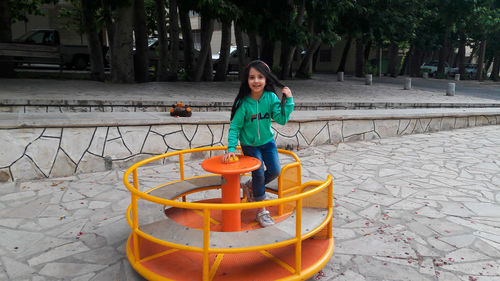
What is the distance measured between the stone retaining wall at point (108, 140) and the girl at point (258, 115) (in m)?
3.03

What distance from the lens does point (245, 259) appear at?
3178 millimetres

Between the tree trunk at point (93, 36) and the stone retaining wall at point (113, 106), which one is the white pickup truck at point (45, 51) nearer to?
the tree trunk at point (93, 36)

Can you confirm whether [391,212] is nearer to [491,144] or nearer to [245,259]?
[245,259]

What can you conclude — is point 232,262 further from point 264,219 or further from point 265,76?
point 265,76

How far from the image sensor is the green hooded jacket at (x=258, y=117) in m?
3.50

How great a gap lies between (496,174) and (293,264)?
4.73 m

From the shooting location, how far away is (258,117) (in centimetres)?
351

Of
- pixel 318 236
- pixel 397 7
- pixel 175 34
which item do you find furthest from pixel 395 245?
pixel 397 7

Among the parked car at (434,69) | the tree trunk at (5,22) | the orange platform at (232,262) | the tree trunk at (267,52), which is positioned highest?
the tree trunk at (5,22)

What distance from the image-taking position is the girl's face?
11.1 ft

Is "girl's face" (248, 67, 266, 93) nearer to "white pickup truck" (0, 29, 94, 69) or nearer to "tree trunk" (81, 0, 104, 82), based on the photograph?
"tree trunk" (81, 0, 104, 82)

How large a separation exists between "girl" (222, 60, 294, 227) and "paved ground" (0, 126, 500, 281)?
100 centimetres

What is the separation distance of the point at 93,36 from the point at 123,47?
1.41 m

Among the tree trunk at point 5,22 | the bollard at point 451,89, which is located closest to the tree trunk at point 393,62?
the bollard at point 451,89
